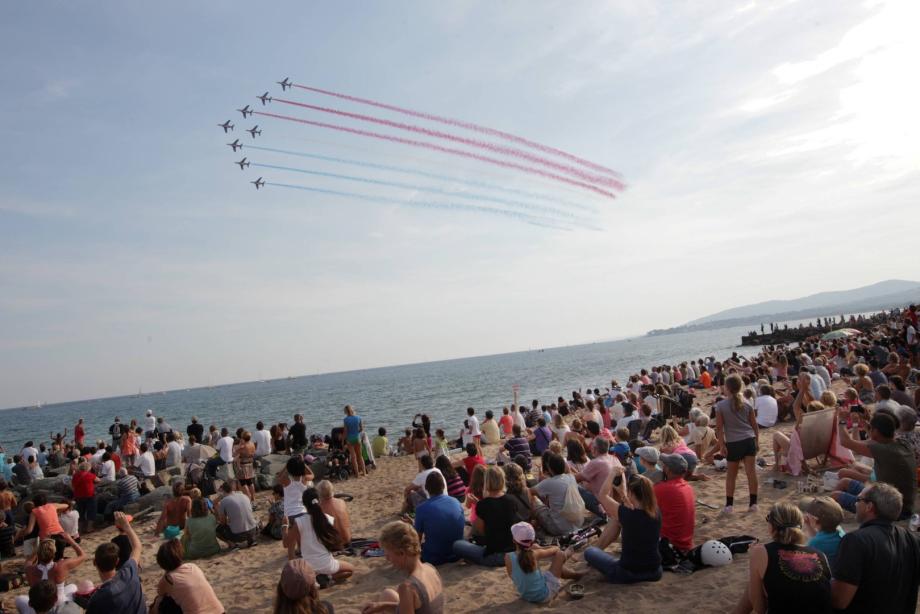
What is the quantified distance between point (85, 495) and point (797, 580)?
43.7 ft

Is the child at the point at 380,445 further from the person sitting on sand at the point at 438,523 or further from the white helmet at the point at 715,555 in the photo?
the white helmet at the point at 715,555

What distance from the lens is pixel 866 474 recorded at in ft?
24.3

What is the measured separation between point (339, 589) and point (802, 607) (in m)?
5.02

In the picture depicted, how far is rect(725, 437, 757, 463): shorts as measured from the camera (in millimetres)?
7215

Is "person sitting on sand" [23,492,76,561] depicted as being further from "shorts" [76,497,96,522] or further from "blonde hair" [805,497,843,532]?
"blonde hair" [805,497,843,532]

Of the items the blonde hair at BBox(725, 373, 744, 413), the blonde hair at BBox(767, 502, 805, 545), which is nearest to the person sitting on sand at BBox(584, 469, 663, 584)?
the blonde hair at BBox(767, 502, 805, 545)

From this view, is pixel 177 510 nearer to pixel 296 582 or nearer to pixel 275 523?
pixel 275 523

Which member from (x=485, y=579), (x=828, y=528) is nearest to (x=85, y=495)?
(x=485, y=579)

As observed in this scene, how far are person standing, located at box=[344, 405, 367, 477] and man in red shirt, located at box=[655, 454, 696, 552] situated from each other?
31.0ft

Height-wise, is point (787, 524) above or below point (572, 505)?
above

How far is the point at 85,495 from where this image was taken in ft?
38.9

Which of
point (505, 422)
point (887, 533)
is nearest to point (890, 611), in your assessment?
point (887, 533)

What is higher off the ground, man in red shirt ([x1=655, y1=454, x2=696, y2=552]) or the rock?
man in red shirt ([x1=655, y1=454, x2=696, y2=552])

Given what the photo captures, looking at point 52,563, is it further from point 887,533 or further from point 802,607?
point 887,533
